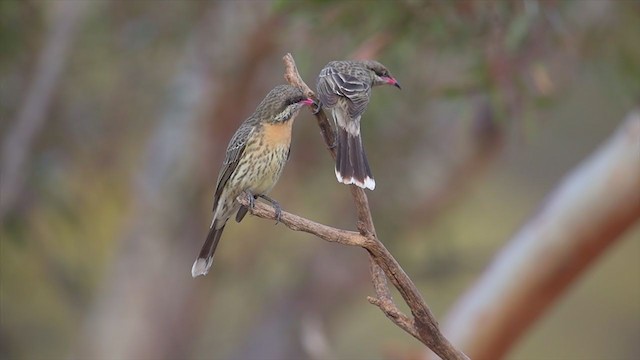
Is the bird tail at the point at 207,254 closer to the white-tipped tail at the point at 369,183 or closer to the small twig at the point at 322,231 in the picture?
the small twig at the point at 322,231

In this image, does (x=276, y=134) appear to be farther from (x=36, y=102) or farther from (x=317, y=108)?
(x=36, y=102)

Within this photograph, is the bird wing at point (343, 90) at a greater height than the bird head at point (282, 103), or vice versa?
the bird wing at point (343, 90)

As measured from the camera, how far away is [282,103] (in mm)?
2996

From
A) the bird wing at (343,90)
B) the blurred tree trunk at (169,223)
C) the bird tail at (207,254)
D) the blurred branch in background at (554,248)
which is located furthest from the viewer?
the blurred tree trunk at (169,223)

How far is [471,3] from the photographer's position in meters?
5.42

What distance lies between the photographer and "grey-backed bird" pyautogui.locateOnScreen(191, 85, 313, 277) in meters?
3.15

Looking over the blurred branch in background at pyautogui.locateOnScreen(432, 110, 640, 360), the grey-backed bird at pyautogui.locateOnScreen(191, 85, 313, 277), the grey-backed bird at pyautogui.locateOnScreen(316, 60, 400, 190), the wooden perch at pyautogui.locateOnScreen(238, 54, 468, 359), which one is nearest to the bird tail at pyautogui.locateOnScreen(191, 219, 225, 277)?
the grey-backed bird at pyautogui.locateOnScreen(191, 85, 313, 277)

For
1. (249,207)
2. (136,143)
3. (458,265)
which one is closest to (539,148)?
(458,265)

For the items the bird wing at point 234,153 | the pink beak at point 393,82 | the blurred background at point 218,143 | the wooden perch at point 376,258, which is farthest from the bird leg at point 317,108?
the blurred background at point 218,143

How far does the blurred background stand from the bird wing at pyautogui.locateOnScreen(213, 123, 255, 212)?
2.08 metres

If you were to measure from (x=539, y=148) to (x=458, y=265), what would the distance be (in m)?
3.76

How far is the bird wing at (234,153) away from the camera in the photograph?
3.29m

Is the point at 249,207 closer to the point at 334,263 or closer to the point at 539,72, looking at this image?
the point at 539,72

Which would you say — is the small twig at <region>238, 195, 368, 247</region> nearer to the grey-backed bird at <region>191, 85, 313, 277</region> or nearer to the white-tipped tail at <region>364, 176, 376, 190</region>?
the white-tipped tail at <region>364, 176, 376, 190</region>
